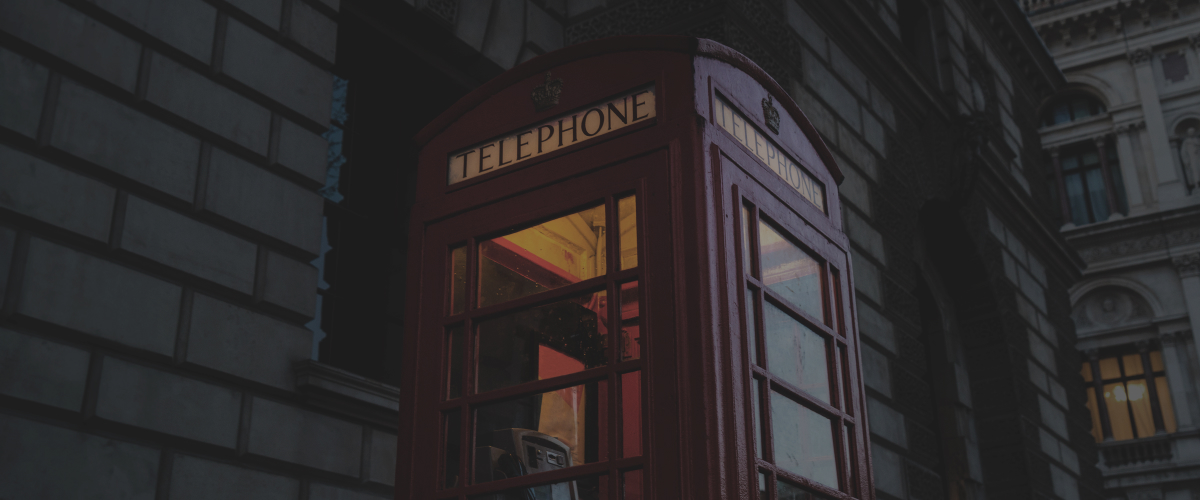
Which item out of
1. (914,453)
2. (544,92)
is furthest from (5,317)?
(914,453)

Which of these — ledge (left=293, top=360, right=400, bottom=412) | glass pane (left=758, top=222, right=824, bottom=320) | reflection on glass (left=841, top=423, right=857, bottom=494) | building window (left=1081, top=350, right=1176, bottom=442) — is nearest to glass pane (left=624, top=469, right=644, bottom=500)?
glass pane (left=758, top=222, right=824, bottom=320)

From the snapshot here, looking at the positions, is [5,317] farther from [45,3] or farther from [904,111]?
[904,111]

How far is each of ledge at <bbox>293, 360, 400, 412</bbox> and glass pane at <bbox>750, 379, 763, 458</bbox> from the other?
2.90 metres

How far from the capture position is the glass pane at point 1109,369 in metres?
33.2

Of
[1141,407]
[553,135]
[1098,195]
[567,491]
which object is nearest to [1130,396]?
[1141,407]

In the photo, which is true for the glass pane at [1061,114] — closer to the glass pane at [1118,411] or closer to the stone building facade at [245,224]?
the glass pane at [1118,411]

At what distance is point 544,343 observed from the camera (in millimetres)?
3959

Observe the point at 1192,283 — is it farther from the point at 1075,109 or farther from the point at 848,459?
Result: the point at 848,459

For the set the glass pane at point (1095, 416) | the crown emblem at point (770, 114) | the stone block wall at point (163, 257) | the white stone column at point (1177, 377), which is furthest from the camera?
the glass pane at point (1095, 416)

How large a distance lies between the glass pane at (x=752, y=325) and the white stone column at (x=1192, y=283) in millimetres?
32333

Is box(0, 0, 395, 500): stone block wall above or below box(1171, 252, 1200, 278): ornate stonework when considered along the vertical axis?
below

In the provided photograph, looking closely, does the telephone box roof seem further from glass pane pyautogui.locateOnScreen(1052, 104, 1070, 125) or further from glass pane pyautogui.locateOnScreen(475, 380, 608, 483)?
glass pane pyautogui.locateOnScreen(1052, 104, 1070, 125)

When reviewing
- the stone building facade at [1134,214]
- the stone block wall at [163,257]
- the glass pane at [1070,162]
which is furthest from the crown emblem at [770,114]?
the glass pane at [1070,162]

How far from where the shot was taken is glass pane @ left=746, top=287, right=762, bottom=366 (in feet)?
12.3
